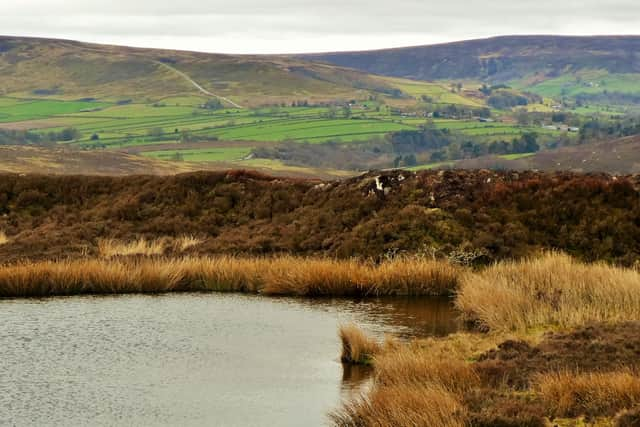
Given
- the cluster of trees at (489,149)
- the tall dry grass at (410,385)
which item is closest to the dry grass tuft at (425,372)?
the tall dry grass at (410,385)

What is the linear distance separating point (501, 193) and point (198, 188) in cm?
1341

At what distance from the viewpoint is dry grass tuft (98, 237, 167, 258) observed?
129 feet

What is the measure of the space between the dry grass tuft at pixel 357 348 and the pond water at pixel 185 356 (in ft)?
1.04

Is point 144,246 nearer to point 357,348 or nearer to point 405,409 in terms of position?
point 357,348

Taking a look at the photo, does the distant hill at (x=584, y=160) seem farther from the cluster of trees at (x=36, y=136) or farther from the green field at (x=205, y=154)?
the cluster of trees at (x=36, y=136)

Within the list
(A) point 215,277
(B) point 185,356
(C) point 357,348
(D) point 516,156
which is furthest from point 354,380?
(D) point 516,156

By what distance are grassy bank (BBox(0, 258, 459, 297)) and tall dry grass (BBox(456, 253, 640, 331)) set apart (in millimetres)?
3178

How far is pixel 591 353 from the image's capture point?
66.3 feet

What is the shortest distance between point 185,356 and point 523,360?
300 inches

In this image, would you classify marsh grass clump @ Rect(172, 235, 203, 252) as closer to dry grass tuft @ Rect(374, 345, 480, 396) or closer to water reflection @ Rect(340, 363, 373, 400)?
water reflection @ Rect(340, 363, 373, 400)

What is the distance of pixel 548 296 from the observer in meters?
26.5

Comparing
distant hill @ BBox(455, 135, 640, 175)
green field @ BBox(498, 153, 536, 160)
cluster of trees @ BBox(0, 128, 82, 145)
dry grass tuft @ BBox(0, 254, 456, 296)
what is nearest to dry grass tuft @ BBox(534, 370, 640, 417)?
dry grass tuft @ BBox(0, 254, 456, 296)

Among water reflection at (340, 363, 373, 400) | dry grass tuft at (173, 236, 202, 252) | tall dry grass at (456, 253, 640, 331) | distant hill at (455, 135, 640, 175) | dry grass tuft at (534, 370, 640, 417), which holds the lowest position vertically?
distant hill at (455, 135, 640, 175)

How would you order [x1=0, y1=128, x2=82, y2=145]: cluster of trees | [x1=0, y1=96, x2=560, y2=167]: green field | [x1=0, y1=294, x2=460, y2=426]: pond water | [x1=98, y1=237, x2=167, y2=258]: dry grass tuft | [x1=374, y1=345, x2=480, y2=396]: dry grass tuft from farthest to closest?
1. [x1=0, y1=128, x2=82, y2=145]: cluster of trees
2. [x1=0, y1=96, x2=560, y2=167]: green field
3. [x1=98, y1=237, x2=167, y2=258]: dry grass tuft
4. [x1=0, y1=294, x2=460, y2=426]: pond water
5. [x1=374, y1=345, x2=480, y2=396]: dry grass tuft
